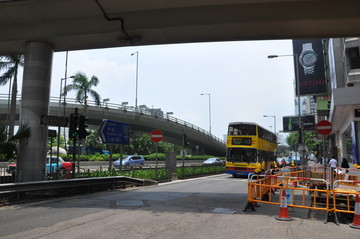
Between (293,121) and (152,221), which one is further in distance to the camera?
(293,121)

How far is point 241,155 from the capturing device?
26.0 meters

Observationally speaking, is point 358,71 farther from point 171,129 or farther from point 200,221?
point 171,129

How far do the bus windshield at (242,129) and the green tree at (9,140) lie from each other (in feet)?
55.3

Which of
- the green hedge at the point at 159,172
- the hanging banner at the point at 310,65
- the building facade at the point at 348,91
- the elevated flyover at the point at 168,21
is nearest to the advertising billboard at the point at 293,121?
the hanging banner at the point at 310,65

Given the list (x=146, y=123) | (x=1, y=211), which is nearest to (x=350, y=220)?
(x=1, y=211)

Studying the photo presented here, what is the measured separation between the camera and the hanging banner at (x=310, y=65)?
44656mm

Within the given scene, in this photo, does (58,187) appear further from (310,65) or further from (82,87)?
(310,65)

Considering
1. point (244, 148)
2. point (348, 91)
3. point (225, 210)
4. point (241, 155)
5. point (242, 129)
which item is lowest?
point (225, 210)

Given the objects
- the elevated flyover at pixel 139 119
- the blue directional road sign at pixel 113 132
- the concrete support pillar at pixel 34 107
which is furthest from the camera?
the elevated flyover at pixel 139 119

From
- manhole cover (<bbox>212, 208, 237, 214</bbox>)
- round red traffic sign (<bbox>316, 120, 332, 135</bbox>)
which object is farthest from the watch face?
manhole cover (<bbox>212, 208, 237, 214</bbox>)

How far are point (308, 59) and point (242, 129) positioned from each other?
2557 centimetres

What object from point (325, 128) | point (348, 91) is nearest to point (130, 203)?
point (325, 128)

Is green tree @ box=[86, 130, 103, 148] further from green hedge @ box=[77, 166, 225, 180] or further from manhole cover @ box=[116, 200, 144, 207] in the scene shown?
manhole cover @ box=[116, 200, 144, 207]

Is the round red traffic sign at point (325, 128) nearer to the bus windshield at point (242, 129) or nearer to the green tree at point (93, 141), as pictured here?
the bus windshield at point (242, 129)
